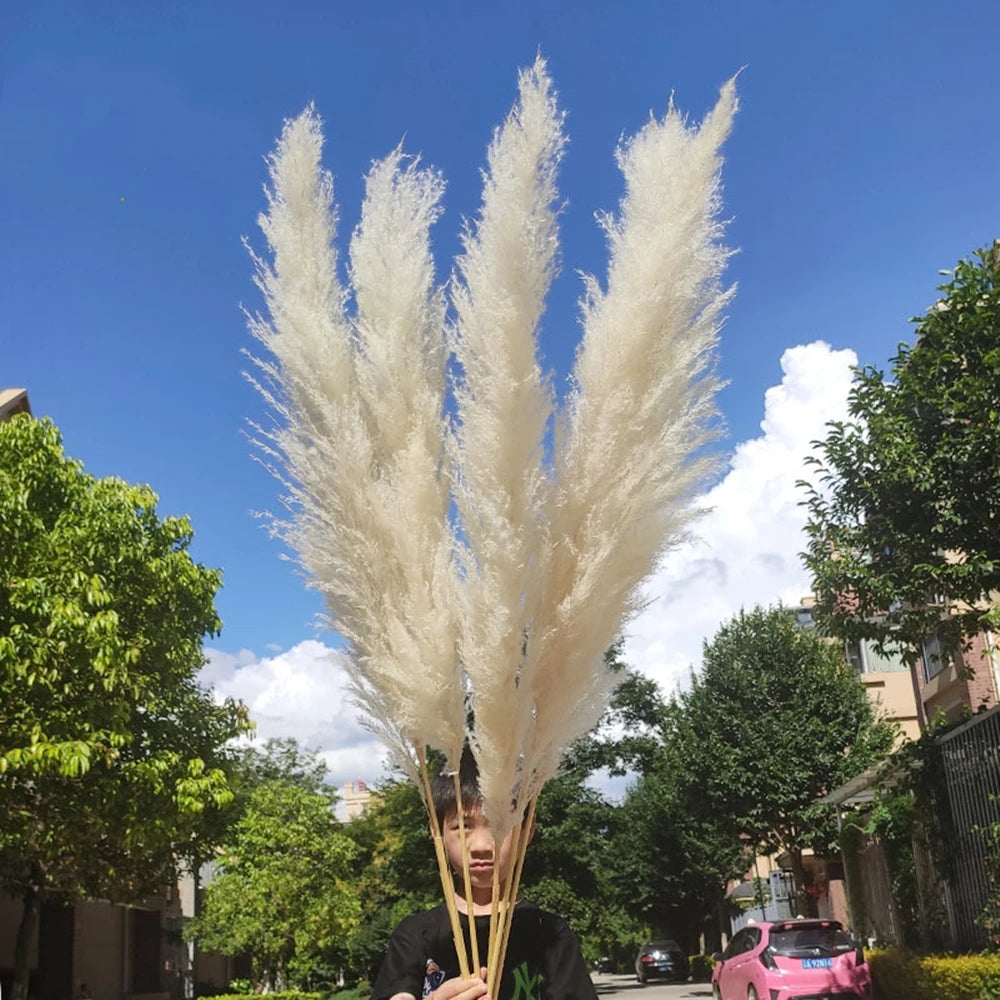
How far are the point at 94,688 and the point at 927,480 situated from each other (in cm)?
962

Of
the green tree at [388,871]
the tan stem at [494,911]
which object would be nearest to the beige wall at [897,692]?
the green tree at [388,871]

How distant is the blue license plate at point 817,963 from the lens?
1441 centimetres

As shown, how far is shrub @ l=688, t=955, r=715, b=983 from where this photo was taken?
33.5m

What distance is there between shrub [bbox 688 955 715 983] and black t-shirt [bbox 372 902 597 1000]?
111 ft

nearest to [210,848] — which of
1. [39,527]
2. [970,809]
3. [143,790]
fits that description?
[143,790]

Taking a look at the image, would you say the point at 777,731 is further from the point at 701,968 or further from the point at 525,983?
the point at 525,983

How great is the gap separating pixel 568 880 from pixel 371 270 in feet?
95.7

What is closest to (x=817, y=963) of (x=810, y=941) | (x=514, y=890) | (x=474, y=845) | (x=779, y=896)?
(x=810, y=941)

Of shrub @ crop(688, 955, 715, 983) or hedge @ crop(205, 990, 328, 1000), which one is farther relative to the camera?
shrub @ crop(688, 955, 715, 983)

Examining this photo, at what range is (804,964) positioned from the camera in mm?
14469

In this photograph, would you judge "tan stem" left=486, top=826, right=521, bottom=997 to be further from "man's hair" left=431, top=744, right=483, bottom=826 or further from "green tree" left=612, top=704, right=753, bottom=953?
"green tree" left=612, top=704, right=753, bottom=953

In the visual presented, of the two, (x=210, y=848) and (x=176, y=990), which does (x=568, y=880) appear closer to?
(x=210, y=848)

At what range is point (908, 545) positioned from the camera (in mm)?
10859

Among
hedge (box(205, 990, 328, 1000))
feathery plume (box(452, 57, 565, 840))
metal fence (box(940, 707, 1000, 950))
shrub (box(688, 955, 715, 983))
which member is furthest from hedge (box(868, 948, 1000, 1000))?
shrub (box(688, 955, 715, 983))
